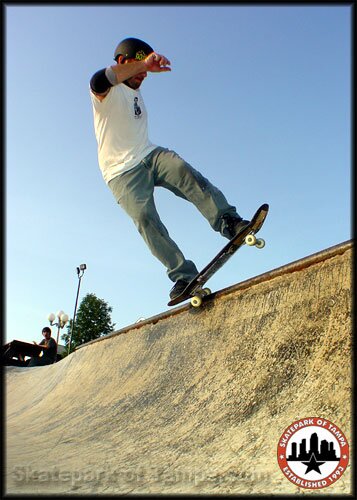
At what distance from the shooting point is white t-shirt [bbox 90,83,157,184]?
3.87 metres

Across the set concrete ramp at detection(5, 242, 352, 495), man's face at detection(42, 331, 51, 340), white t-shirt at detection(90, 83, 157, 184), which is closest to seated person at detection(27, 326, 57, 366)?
man's face at detection(42, 331, 51, 340)

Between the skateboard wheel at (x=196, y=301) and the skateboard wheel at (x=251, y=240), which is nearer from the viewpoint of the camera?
the skateboard wheel at (x=196, y=301)

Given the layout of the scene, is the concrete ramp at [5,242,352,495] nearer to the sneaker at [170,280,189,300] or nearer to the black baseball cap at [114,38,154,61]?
the sneaker at [170,280,189,300]

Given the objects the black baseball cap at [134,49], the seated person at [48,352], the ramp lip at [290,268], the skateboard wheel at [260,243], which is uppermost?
the black baseball cap at [134,49]

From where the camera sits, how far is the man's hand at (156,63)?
10.5 feet

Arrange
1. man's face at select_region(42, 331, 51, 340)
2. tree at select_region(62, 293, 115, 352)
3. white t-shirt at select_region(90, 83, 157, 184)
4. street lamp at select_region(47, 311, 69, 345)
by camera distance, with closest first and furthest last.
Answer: white t-shirt at select_region(90, 83, 157, 184)
man's face at select_region(42, 331, 51, 340)
street lamp at select_region(47, 311, 69, 345)
tree at select_region(62, 293, 115, 352)

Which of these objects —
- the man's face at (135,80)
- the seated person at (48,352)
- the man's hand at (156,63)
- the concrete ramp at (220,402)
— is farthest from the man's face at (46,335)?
the man's hand at (156,63)

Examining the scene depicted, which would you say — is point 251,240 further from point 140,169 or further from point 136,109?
point 136,109

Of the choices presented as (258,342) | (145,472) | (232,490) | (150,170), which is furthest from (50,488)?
(150,170)

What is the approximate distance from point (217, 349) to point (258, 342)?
1.26 ft

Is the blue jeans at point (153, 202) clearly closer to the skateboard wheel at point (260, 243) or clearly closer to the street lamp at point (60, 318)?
the skateboard wheel at point (260, 243)

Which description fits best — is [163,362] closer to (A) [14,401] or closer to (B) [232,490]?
(B) [232,490]

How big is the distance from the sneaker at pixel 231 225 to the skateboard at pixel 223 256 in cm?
5

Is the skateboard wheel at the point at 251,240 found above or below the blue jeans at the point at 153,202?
below
